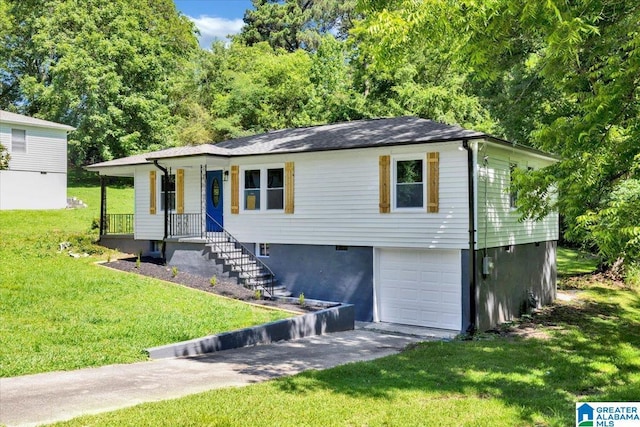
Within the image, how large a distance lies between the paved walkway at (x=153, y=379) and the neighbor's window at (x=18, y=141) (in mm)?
23583

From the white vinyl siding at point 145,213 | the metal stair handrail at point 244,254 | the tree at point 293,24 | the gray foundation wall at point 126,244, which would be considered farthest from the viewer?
the tree at point 293,24

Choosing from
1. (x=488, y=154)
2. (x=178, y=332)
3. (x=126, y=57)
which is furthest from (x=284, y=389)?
(x=126, y=57)

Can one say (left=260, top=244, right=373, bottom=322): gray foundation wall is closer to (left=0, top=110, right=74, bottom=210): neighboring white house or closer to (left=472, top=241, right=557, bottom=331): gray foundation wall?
(left=472, top=241, right=557, bottom=331): gray foundation wall

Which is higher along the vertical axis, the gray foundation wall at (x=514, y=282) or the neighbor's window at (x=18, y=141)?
the neighbor's window at (x=18, y=141)

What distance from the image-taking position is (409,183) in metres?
13.5

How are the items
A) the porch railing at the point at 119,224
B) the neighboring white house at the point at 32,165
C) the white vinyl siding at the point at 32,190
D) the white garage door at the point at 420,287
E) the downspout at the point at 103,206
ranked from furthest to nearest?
the neighboring white house at the point at 32,165 < the white vinyl siding at the point at 32,190 < the porch railing at the point at 119,224 < the downspout at the point at 103,206 < the white garage door at the point at 420,287

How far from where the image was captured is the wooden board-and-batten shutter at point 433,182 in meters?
12.9

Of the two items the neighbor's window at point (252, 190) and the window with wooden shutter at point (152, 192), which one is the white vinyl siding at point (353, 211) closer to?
the neighbor's window at point (252, 190)

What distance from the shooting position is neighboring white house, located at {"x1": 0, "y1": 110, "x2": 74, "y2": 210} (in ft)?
90.0

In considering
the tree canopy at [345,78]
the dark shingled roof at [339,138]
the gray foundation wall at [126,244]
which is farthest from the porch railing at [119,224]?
the tree canopy at [345,78]

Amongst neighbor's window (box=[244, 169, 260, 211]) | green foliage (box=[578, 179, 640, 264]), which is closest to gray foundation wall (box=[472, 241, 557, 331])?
green foliage (box=[578, 179, 640, 264])

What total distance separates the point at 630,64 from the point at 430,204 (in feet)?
19.4

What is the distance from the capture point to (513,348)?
1048cm

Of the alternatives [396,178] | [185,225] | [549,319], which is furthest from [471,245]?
[185,225]
